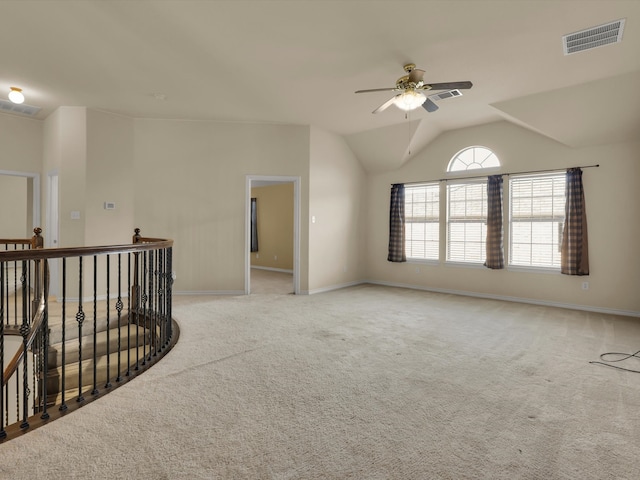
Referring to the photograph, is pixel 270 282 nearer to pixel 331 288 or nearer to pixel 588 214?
pixel 331 288

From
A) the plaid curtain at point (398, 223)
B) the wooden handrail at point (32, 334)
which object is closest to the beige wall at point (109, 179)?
the wooden handrail at point (32, 334)

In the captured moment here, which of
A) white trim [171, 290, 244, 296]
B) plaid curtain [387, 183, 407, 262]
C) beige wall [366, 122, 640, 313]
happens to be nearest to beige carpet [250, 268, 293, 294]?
white trim [171, 290, 244, 296]

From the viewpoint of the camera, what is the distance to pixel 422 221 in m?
6.91

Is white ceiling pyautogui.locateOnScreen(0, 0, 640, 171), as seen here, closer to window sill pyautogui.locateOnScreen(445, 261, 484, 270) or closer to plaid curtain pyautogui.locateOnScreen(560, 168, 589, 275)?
plaid curtain pyautogui.locateOnScreen(560, 168, 589, 275)

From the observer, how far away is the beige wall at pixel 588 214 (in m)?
4.89

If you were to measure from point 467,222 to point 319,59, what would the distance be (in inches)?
160

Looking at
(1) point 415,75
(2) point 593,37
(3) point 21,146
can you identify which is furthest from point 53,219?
(2) point 593,37

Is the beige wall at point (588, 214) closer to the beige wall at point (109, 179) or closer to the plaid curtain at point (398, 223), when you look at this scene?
the plaid curtain at point (398, 223)

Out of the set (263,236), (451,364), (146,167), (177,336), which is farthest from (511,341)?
(263,236)

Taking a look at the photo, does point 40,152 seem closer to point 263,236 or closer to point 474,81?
point 263,236

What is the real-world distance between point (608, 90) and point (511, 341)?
3288 millimetres

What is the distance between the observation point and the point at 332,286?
6.75 meters

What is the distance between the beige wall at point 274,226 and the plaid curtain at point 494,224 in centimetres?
463

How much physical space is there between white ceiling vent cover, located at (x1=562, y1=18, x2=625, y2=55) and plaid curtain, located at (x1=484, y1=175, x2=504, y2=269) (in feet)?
8.36
